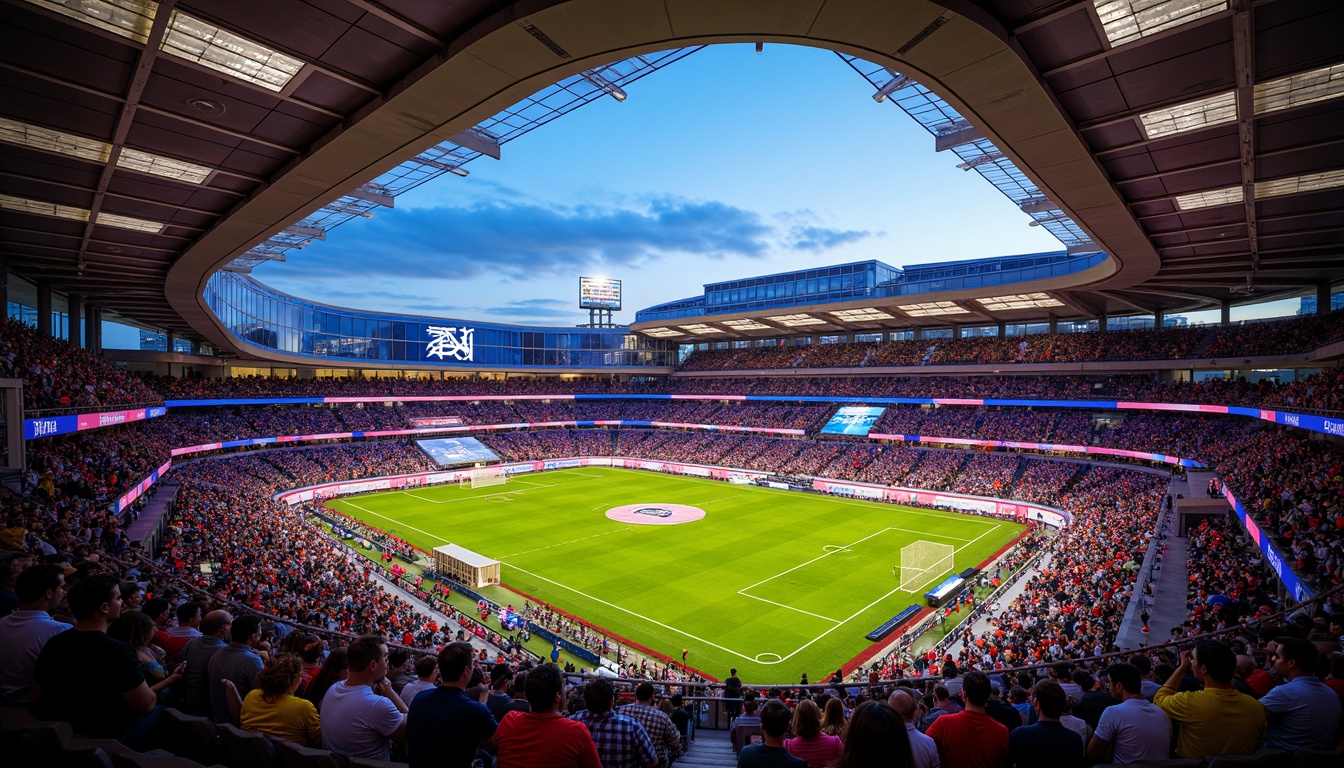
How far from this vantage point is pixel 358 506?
143 ft

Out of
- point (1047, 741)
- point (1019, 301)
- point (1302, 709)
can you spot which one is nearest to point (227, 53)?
point (1047, 741)

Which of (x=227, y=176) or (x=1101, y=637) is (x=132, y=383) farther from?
(x=1101, y=637)

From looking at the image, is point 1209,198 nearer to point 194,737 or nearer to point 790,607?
point 790,607

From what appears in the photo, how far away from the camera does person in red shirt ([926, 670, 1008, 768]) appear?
13.5 feet

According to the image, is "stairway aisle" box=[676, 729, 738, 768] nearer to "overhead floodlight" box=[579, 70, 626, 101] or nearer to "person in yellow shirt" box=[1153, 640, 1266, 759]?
"person in yellow shirt" box=[1153, 640, 1266, 759]

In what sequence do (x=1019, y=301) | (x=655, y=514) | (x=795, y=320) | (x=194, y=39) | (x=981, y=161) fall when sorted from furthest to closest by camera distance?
1. (x=795, y=320)
2. (x=1019, y=301)
3. (x=655, y=514)
4. (x=981, y=161)
5. (x=194, y=39)

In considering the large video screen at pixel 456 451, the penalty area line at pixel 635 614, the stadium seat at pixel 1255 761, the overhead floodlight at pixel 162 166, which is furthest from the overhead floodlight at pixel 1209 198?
the large video screen at pixel 456 451

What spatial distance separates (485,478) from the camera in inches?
2122

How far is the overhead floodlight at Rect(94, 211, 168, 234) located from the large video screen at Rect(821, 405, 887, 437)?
48.9 metres

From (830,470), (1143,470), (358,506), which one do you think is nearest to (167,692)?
(358,506)

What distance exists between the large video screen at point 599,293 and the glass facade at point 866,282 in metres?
9.32

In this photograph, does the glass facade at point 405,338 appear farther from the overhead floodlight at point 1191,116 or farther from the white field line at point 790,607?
the overhead floodlight at point 1191,116

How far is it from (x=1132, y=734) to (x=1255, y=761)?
676 mm

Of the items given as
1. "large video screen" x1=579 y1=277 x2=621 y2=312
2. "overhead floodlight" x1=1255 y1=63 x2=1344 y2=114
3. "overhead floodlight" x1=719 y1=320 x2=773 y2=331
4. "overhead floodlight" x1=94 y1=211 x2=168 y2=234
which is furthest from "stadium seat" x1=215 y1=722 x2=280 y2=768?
"large video screen" x1=579 y1=277 x2=621 y2=312
